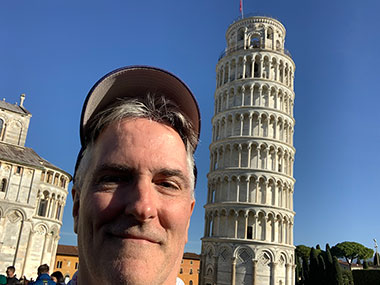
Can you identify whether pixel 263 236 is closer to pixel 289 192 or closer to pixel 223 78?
pixel 289 192

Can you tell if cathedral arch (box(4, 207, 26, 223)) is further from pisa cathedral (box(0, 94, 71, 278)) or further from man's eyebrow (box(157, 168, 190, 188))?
man's eyebrow (box(157, 168, 190, 188))

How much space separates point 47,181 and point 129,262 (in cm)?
3258

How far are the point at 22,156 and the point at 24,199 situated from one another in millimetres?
4323

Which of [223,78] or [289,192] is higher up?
[223,78]

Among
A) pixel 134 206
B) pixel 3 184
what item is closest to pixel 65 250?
pixel 3 184

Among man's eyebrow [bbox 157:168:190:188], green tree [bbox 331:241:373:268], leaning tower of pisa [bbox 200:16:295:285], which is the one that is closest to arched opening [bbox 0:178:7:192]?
leaning tower of pisa [bbox 200:16:295:285]

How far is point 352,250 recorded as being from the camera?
72.1 m

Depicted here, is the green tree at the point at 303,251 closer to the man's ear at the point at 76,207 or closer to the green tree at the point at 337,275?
the green tree at the point at 337,275

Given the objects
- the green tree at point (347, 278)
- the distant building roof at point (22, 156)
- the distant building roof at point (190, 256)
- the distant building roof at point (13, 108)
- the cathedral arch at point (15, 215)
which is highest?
the distant building roof at point (13, 108)

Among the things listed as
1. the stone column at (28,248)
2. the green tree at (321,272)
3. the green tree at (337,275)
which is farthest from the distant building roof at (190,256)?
the stone column at (28,248)

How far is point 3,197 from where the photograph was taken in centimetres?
2580

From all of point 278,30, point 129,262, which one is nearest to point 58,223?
point 278,30

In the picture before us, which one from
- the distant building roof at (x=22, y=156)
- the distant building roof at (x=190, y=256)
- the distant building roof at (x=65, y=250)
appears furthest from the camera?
the distant building roof at (x=190, y=256)

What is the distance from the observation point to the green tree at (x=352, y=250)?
236 ft
